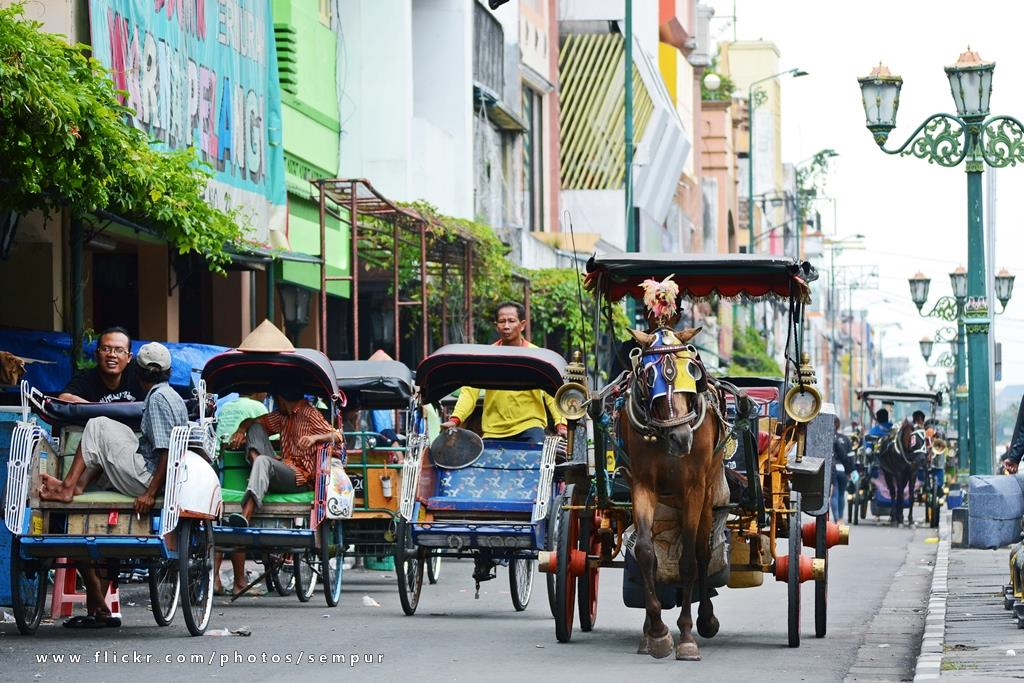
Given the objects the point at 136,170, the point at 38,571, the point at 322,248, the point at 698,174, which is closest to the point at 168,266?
the point at 322,248

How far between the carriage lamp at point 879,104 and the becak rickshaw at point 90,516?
32.1ft

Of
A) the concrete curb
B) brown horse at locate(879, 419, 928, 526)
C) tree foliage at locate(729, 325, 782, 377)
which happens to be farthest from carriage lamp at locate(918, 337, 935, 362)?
the concrete curb

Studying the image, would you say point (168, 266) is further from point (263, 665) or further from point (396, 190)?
point (263, 665)

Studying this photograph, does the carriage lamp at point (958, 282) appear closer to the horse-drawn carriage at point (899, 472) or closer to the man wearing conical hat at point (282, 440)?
the horse-drawn carriage at point (899, 472)

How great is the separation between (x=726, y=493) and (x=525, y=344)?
14.5 feet

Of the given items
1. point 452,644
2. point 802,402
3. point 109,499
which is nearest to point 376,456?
point 452,644

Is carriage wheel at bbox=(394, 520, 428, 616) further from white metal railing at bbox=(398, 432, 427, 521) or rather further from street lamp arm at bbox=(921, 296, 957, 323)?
street lamp arm at bbox=(921, 296, 957, 323)

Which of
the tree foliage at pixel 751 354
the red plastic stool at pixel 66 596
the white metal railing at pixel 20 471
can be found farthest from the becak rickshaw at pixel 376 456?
the tree foliage at pixel 751 354

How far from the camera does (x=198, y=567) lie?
13797 mm

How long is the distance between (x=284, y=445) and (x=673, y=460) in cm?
530

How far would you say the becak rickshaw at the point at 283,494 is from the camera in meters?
15.5

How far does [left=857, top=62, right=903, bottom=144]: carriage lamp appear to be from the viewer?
68.5 feet

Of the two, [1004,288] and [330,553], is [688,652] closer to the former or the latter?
[330,553]

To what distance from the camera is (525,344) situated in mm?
16516
